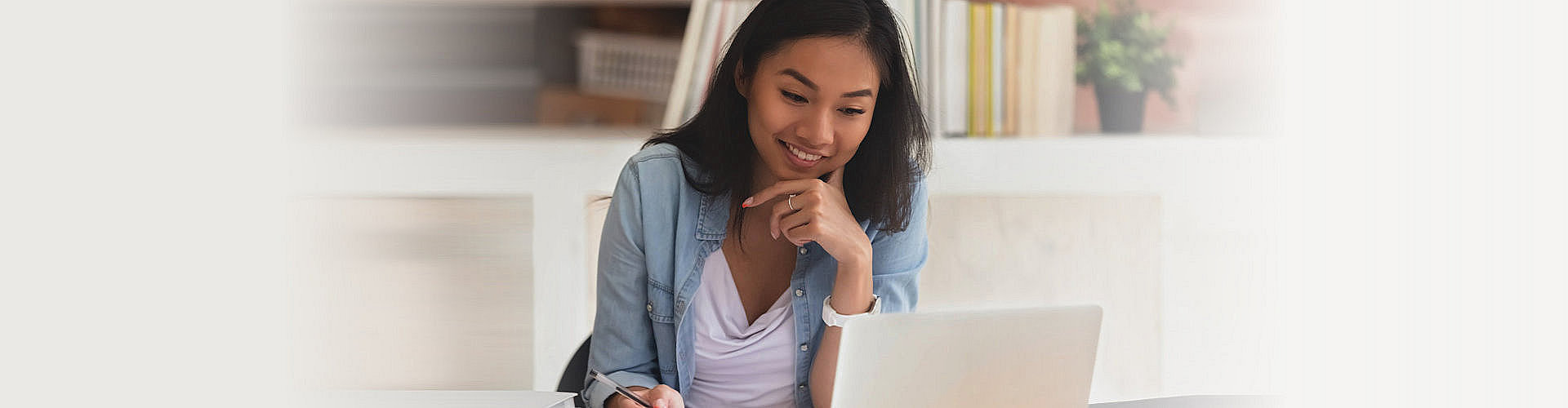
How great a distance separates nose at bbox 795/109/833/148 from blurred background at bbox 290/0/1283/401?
2.22 feet

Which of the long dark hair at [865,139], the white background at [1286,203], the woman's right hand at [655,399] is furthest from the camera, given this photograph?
the long dark hair at [865,139]

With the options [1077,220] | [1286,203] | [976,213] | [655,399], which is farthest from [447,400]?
[1286,203]

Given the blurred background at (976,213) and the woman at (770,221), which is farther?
the blurred background at (976,213)

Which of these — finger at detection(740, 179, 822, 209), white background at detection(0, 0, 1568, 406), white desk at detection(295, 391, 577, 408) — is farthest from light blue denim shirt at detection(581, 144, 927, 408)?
white background at detection(0, 0, 1568, 406)

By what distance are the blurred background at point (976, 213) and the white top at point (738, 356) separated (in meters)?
0.62

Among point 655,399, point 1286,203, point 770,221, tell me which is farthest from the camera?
point 1286,203

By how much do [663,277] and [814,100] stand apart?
0.82 feet

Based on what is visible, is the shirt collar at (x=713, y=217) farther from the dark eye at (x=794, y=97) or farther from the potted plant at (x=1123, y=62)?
the potted plant at (x=1123, y=62)

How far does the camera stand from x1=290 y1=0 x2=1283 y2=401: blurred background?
1.66 m

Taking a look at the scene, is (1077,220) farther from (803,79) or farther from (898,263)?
(803,79)

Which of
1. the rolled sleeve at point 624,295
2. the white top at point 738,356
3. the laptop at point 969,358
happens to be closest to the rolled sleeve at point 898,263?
the white top at point 738,356

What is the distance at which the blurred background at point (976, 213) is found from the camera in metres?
1.66

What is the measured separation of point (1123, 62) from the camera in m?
1.71

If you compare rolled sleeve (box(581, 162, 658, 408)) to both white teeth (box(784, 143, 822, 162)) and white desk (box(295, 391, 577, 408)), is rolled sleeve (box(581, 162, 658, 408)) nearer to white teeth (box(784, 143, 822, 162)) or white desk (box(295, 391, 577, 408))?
white teeth (box(784, 143, 822, 162))
